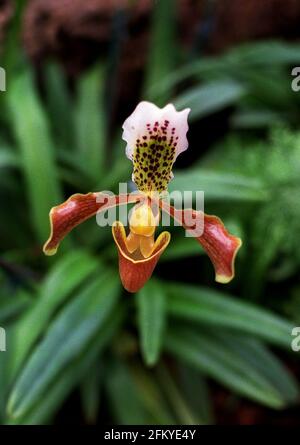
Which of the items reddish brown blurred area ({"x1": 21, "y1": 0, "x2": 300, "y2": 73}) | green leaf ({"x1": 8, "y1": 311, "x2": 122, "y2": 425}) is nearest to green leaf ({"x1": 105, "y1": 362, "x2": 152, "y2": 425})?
green leaf ({"x1": 8, "y1": 311, "x2": 122, "y2": 425})

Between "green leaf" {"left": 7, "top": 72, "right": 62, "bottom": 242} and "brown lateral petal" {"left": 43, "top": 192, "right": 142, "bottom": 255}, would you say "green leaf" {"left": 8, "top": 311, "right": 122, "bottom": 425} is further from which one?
"brown lateral petal" {"left": 43, "top": 192, "right": 142, "bottom": 255}

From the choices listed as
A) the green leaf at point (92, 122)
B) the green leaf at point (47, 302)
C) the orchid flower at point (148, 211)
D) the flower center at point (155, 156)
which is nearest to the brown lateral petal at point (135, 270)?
the orchid flower at point (148, 211)

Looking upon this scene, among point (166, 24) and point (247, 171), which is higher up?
point (166, 24)

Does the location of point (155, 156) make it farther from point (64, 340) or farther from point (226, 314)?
point (226, 314)

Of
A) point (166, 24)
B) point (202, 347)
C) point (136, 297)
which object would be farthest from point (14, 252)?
point (166, 24)

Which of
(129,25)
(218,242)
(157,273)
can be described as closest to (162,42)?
(129,25)

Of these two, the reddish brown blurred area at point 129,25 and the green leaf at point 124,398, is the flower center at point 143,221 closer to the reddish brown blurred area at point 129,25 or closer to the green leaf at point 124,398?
the green leaf at point 124,398
